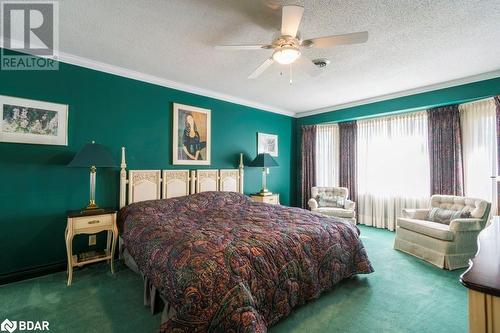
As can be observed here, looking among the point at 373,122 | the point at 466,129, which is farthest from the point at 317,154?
the point at 466,129

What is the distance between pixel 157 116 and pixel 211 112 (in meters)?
1.01

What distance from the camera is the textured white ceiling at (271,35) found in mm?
2021

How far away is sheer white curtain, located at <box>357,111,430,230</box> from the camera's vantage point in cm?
448

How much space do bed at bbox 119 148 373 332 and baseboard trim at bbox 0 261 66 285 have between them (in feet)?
2.84

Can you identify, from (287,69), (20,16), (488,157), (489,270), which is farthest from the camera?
(488,157)

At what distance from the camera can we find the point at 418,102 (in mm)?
4102

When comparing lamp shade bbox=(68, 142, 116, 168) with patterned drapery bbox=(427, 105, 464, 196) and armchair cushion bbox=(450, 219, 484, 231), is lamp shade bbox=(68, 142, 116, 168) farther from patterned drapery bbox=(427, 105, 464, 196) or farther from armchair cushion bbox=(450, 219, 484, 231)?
patterned drapery bbox=(427, 105, 464, 196)

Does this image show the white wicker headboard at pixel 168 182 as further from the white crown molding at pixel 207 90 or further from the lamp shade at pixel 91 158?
the white crown molding at pixel 207 90

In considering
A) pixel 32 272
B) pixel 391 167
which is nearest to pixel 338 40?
pixel 391 167

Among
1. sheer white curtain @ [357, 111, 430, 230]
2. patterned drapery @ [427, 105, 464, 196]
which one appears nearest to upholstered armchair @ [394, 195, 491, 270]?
patterned drapery @ [427, 105, 464, 196]

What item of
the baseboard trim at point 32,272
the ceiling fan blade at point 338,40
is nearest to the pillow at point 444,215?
the ceiling fan blade at point 338,40

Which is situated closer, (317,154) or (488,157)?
(488,157)

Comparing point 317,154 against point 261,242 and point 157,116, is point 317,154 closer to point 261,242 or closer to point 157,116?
point 157,116

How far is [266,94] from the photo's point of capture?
4.54 meters
